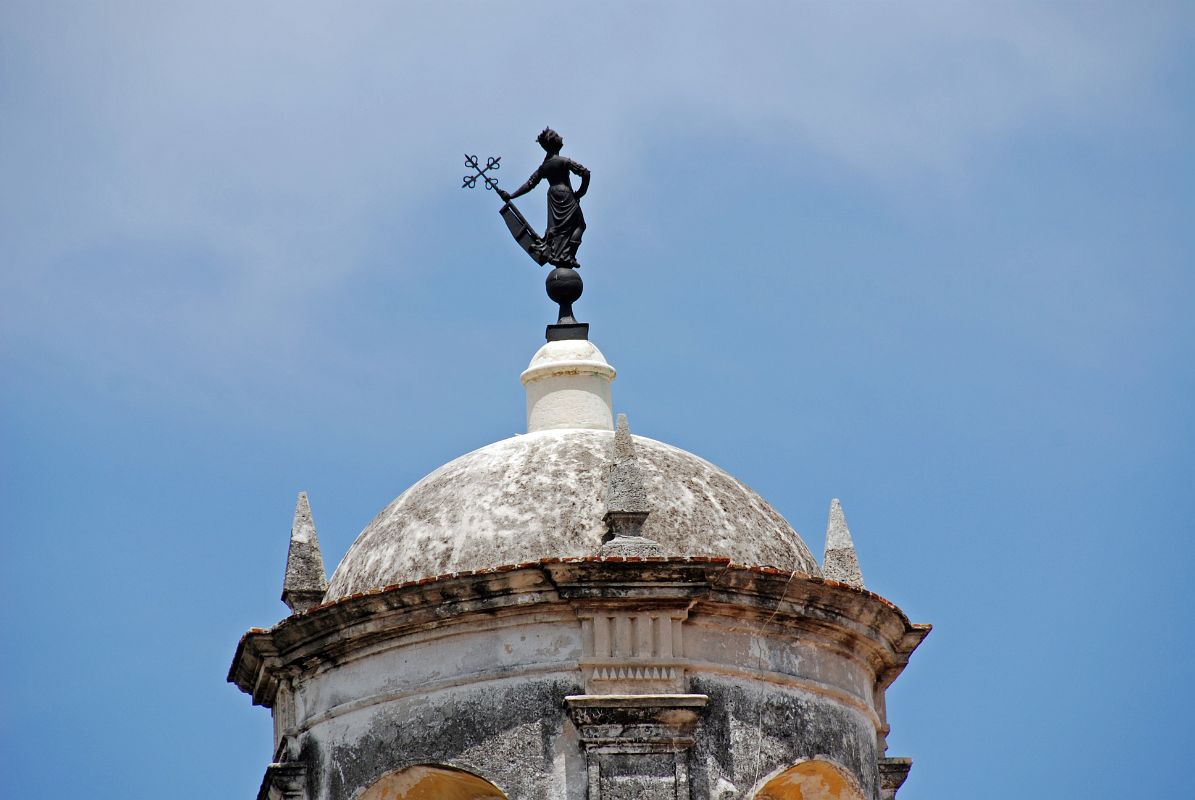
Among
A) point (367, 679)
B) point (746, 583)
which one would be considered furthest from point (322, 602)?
point (746, 583)

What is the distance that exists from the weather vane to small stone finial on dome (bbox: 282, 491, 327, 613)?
278 cm

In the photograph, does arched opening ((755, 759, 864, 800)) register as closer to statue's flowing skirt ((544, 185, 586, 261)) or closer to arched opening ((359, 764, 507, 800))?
arched opening ((359, 764, 507, 800))

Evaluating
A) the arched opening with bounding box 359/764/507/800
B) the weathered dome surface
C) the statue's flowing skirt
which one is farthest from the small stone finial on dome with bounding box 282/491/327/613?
the statue's flowing skirt

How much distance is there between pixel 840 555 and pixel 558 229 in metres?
3.89

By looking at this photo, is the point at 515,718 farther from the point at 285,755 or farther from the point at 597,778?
the point at 285,755

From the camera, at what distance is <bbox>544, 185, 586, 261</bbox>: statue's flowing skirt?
71.7 ft

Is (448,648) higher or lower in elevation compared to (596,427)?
lower

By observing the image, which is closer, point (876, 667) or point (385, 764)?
point (385, 764)

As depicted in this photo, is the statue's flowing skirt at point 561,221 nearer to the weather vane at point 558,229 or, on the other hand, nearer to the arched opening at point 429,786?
the weather vane at point 558,229

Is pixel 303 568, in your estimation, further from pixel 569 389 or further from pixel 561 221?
pixel 561 221

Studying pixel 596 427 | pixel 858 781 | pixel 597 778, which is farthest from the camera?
pixel 596 427

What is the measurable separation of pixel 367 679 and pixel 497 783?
143cm

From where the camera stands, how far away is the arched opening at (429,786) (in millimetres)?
18594

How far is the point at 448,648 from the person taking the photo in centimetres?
1873
